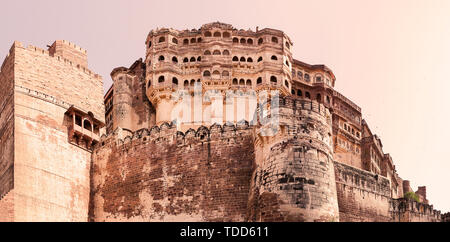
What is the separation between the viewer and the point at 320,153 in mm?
35000

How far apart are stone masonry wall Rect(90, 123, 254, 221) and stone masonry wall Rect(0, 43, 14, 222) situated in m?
4.26

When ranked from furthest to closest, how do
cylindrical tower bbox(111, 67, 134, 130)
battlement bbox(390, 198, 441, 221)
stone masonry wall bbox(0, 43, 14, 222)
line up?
1. cylindrical tower bbox(111, 67, 134, 130)
2. battlement bbox(390, 198, 441, 221)
3. stone masonry wall bbox(0, 43, 14, 222)

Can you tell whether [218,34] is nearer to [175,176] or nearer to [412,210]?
[175,176]

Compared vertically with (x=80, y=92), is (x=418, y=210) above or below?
below

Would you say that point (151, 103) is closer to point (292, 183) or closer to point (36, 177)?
point (36, 177)

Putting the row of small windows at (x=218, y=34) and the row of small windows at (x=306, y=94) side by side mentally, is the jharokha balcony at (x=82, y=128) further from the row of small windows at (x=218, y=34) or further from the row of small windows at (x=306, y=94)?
the row of small windows at (x=306, y=94)

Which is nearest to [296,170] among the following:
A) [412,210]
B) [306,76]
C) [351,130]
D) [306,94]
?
[412,210]

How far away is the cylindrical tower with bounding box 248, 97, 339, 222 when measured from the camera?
1319 inches

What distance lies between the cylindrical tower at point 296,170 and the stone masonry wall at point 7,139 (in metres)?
9.78

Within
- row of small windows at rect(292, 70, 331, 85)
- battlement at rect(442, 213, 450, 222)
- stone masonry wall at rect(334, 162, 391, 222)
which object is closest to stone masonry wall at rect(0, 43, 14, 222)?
stone masonry wall at rect(334, 162, 391, 222)

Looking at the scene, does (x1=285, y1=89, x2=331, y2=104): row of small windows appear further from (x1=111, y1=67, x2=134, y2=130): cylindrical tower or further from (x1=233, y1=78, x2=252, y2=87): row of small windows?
(x1=111, y1=67, x2=134, y2=130): cylindrical tower

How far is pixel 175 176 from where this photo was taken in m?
39.3
